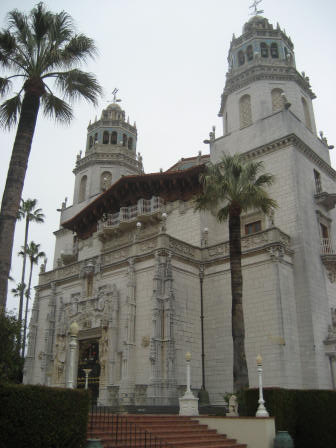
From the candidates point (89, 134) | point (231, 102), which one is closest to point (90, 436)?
point (231, 102)

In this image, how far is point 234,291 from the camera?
18984 millimetres

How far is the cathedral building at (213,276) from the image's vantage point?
23.6m

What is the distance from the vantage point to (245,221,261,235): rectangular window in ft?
91.4

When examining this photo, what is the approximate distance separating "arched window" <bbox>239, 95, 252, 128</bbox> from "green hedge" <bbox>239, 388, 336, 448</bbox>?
2013cm

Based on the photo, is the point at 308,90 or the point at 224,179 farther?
the point at 308,90

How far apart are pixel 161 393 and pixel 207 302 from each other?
21.0 ft

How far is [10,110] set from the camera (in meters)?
18.9

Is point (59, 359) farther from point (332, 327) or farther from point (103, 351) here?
point (332, 327)

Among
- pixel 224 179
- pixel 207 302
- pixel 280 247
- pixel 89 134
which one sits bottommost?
pixel 207 302

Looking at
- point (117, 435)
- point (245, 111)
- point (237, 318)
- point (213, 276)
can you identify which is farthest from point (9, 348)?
Answer: point (245, 111)

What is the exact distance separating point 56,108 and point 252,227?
1434cm

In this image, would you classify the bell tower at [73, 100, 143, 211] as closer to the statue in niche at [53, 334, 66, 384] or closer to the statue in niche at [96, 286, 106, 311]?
the statue in niche at [96, 286, 106, 311]

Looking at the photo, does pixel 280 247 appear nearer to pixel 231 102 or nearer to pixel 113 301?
pixel 113 301

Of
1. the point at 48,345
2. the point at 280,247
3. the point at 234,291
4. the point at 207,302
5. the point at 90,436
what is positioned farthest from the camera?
the point at 48,345
